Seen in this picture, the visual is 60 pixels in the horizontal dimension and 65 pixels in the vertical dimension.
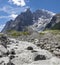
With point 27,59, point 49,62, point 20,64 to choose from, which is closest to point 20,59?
point 27,59

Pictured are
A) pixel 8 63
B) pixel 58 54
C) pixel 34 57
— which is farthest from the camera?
pixel 58 54

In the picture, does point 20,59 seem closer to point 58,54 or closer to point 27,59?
point 27,59

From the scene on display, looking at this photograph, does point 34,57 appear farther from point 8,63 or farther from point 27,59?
point 8,63

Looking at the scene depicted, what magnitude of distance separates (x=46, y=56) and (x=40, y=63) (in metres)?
3.19

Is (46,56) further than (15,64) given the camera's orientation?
Yes

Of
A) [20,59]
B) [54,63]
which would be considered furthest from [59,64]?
[20,59]

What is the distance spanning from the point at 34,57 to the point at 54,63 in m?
4.06

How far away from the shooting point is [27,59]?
2556 centimetres

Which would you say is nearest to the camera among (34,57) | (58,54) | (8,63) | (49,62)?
(8,63)

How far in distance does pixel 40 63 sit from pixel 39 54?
281cm

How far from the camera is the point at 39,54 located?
25047 millimetres

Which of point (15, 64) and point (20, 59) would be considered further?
point (20, 59)

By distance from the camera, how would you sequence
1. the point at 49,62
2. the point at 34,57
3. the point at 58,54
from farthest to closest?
the point at 58,54, the point at 34,57, the point at 49,62

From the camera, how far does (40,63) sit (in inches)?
878
